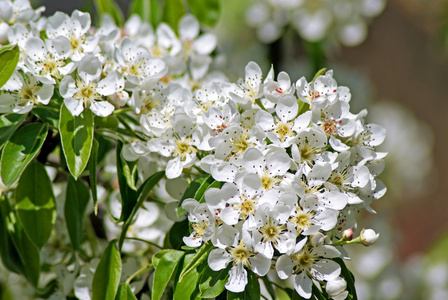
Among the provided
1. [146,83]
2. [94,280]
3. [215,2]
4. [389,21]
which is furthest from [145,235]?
[389,21]

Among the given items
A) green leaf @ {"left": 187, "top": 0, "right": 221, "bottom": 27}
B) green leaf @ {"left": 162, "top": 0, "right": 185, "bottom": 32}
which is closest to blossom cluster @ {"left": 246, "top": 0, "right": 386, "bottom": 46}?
green leaf @ {"left": 187, "top": 0, "right": 221, "bottom": 27}

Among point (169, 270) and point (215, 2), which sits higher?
point (215, 2)

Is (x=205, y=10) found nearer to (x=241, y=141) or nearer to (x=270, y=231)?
(x=241, y=141)

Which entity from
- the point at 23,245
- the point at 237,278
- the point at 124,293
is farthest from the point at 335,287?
the point at 23,245

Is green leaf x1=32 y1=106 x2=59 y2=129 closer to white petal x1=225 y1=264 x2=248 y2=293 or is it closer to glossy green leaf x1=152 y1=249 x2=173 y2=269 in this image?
glossy green leaf x1=152 y1=249 x2=173 y2=269

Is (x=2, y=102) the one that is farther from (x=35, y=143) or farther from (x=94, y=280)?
(x=94, y=280)

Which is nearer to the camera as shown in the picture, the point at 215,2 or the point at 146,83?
the point at 146,83
